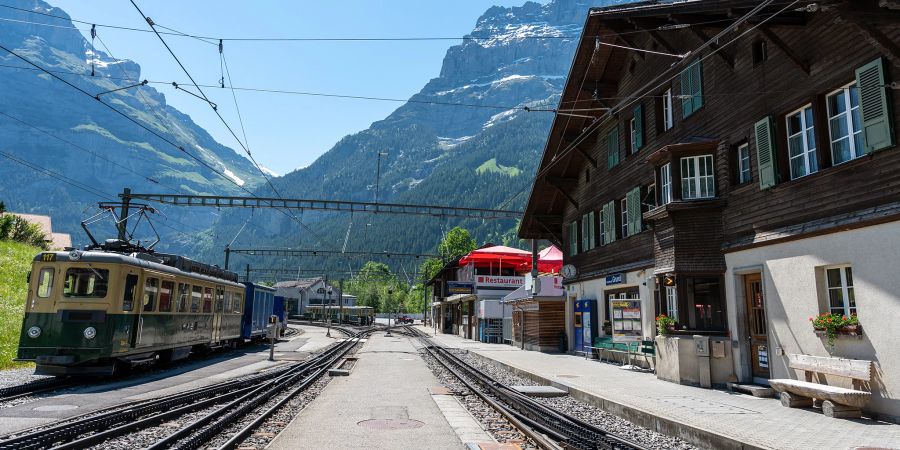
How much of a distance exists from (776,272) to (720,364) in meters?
2.82

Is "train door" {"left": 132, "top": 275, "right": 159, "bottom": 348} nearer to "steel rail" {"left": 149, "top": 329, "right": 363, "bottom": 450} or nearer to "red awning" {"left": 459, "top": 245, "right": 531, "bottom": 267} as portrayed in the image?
Answer: "steel rail" {"left": 149, "top": 329, "right": 363, "bottom": 450}

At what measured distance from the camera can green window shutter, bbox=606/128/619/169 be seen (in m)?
20.8

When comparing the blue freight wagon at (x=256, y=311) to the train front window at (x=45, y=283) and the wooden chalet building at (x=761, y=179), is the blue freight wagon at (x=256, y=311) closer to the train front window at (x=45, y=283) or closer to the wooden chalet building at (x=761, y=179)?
the train front window at (x=45, y=283)

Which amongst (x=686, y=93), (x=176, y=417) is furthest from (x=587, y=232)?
(x=176, y=417)

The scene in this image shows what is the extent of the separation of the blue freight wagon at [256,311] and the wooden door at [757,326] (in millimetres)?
23049

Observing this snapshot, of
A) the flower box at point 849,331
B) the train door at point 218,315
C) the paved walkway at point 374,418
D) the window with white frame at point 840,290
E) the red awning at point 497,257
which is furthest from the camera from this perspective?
the red awning at point 497,257

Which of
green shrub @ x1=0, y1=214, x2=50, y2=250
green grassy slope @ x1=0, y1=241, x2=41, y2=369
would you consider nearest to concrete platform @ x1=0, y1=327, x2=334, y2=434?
green grassy slope @ x1=0, y1=241, x2=41, y2=369

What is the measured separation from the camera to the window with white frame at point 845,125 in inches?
396

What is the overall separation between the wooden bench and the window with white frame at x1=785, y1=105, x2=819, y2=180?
3.81 m

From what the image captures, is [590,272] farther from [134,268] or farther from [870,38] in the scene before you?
[134,268]

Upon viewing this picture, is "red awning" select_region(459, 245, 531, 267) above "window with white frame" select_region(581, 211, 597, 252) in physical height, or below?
above

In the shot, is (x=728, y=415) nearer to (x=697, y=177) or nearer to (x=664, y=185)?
(x=697, y=177)

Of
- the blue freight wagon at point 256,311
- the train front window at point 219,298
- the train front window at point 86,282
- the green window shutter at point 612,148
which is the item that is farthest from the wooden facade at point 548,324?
the train front window at point 86,282

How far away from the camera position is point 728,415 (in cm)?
918
